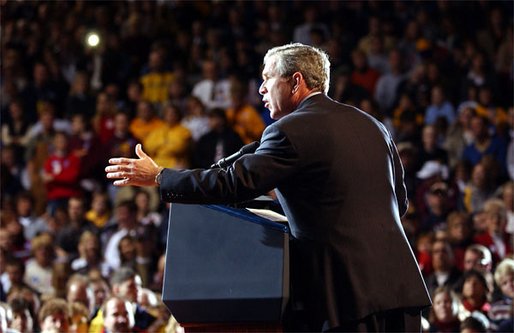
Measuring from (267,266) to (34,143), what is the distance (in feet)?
25.7

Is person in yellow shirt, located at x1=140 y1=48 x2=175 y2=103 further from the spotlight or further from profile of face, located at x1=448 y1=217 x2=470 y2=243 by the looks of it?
profile of face, located at x1=448 y1=217 x2=470 y2=243

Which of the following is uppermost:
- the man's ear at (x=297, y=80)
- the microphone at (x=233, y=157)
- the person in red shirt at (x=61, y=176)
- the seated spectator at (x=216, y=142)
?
the seated spectator at (x=216, y=142)

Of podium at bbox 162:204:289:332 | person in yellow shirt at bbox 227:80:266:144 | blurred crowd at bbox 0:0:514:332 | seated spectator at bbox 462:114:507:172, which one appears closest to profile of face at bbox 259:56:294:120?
podium at bbox 162:204:289:332

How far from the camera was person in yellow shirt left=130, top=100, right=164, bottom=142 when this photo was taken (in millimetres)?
10047

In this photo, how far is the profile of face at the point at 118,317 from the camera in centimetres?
567

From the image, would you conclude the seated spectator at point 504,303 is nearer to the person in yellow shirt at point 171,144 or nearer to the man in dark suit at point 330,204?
the man in dark suit at point 330,204

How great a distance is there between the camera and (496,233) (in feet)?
24.9

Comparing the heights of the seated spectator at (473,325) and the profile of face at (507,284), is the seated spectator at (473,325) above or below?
below

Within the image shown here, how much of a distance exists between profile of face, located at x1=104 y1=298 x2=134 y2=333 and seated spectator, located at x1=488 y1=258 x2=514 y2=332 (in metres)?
2.05

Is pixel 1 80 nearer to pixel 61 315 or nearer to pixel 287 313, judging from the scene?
pixel 61 315

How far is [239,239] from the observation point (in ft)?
9.43

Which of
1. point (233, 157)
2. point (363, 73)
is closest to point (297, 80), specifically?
point (233, 157)

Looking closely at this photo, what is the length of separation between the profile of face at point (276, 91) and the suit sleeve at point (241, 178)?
0.67 feet

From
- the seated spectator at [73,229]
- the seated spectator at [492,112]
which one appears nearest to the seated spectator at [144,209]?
the seated spectator at [73,229]
